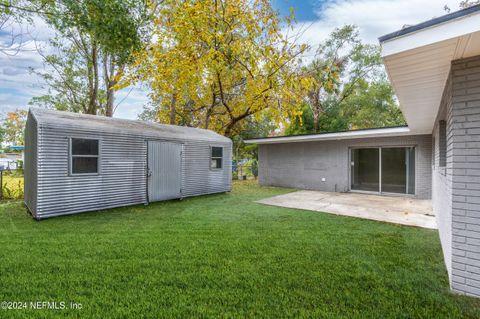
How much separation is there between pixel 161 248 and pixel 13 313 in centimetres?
178

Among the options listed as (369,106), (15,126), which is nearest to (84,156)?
(369,106)

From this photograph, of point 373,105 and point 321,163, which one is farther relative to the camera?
point 373,105

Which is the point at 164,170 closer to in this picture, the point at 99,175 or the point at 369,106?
the point at 99,175

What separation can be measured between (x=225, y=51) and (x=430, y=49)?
7829mm

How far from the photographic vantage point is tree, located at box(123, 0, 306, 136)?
28.5 feet

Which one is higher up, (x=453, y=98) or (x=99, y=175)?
(x=453, y=98)

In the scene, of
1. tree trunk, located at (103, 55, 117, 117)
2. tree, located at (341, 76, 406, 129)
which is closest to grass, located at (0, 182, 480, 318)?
tree trunk, located at (103, 55, 117, 117)

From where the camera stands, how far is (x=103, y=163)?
21.3 feet

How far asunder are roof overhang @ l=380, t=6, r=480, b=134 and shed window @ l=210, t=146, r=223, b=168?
713 centimetres

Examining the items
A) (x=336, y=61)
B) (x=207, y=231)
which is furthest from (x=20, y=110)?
(x=207, y=231)

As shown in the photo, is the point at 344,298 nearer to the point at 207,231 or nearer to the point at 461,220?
the point at 461,220

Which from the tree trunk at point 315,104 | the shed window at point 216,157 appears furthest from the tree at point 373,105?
the shed window at point 216,157

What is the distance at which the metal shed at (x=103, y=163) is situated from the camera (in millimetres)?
5574

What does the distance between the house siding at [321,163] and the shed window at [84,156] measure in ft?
27.1
